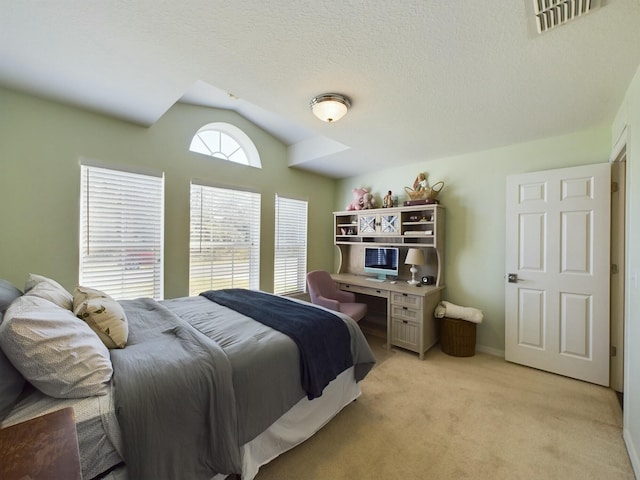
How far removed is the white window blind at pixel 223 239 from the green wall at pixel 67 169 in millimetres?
119

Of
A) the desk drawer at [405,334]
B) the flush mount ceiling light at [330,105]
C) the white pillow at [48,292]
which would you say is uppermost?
the flush mount ceiling light at [330,105]

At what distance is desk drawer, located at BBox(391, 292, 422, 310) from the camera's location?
3031 mm

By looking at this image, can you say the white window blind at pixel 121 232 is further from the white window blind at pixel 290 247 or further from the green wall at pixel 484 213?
the green wall at pixel 484 213

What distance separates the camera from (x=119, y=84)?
6.74ft

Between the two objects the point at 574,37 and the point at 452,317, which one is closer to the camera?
the point at 574,37

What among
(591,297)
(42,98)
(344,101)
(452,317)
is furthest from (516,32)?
(42,98)

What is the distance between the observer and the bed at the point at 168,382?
1025 millimetres

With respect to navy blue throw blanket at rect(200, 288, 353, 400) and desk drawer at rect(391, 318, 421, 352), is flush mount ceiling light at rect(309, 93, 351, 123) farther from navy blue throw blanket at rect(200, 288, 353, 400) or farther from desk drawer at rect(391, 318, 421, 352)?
desk drawer at rect(391, 318, 421, 352)

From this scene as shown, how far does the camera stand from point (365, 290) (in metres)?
3.56

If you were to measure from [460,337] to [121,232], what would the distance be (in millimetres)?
3858

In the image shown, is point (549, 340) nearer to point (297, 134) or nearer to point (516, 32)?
point (516, 32)

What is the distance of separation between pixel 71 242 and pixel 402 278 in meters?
3.81

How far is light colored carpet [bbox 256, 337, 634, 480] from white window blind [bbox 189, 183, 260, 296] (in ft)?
6.94

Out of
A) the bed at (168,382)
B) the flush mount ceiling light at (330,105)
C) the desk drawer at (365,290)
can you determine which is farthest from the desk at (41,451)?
the desk drawer at (365,290)
